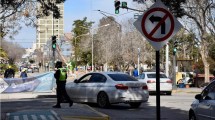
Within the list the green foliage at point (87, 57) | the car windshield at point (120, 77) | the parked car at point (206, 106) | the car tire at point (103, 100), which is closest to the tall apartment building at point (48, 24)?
the car windshield at point (120, 77)

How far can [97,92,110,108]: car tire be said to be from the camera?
60.2ft

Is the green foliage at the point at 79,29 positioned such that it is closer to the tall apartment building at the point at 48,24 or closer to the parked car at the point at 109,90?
the tall apartment building at the point at 48,24

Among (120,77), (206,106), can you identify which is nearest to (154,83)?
(120,77)

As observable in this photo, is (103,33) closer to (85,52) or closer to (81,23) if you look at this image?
(85,52)

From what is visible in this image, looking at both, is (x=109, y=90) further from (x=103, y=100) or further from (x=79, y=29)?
(x=79, y=29)

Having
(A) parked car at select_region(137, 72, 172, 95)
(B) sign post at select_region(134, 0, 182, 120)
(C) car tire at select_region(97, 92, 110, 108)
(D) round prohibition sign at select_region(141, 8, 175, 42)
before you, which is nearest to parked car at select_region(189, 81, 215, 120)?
(B) sign post at select_region(134, 0, 182, 120)

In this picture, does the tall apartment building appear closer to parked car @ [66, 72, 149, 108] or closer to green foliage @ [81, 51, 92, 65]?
parked car @ [66, 72, 149, 108]

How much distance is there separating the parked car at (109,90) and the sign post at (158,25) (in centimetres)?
933

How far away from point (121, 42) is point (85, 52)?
2179cm

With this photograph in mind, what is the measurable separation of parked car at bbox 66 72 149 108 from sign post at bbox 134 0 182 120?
30.6 ft

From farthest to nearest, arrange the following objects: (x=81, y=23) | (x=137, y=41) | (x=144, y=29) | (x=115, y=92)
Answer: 1. (x=81, y=23)
2. (x=137, y=41)
3. (x=115, y=92)
4. (x=144, y=29)

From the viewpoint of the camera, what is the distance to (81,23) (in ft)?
380

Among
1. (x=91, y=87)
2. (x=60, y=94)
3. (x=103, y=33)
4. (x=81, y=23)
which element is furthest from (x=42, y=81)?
(x=81, y=23)

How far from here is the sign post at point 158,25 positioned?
879cm
